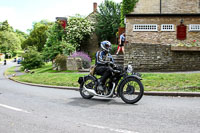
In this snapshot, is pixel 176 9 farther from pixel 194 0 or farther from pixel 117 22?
pixel 117 22

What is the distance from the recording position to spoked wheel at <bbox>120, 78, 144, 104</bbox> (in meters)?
6.27

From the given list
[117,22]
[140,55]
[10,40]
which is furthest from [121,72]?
[10,40]

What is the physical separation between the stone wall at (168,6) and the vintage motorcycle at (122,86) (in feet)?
61.7

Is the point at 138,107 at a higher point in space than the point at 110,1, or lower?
lower

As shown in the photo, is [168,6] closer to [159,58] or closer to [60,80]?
[159,58]

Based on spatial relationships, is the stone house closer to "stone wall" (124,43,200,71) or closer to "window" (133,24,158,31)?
"window" (133,24,158,31)

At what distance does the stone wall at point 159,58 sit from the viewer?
49.5 feet

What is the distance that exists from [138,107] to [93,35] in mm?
31236

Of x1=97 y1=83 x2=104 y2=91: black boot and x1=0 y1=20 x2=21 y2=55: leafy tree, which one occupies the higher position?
x1=0 y1=20 x2=21 y2=55: leafy tree

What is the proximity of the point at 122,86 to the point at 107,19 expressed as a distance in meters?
29.3

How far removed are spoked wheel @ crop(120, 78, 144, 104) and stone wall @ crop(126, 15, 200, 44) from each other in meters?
17.1

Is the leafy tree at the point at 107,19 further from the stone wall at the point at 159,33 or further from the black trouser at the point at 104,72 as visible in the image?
the black trouser at the point at 104,72

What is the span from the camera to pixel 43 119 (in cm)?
491

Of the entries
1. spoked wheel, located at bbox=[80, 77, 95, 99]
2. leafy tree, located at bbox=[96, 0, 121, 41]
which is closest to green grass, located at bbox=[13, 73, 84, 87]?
spoked wheel, located at bbox=[80, 77, 95, 99]
